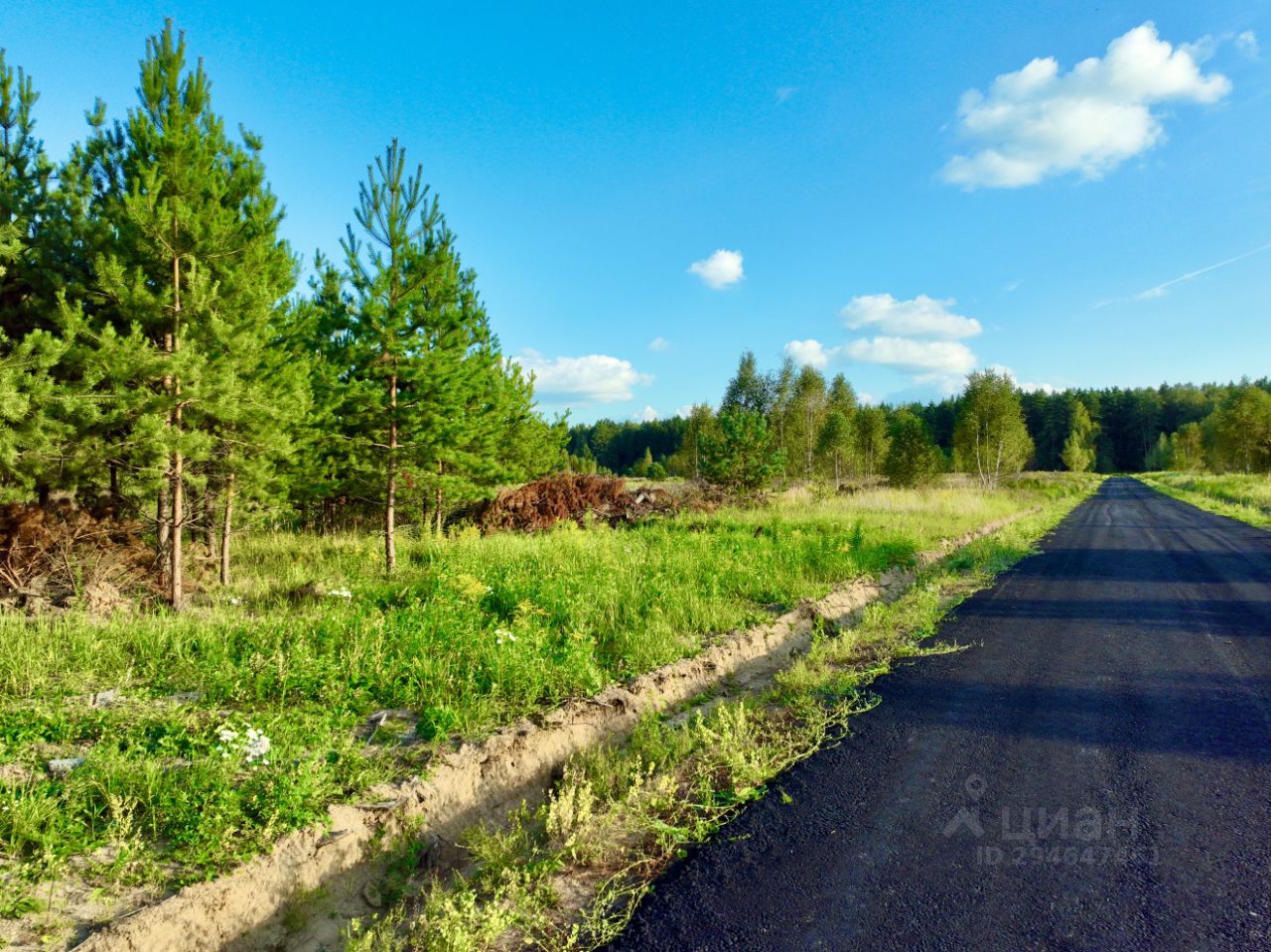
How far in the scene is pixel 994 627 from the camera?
7715 mm

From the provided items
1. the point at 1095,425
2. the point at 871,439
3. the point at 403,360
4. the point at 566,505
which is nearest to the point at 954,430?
the point at 871,439

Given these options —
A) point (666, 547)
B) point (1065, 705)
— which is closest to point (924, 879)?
point (1065, 705)

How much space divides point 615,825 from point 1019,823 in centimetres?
236

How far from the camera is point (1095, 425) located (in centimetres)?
10944

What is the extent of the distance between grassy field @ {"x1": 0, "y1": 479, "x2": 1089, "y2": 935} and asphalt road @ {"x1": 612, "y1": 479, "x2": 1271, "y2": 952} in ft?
7.12

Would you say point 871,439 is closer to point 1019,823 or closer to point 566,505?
point 566,505

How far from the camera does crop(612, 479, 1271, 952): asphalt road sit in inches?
109

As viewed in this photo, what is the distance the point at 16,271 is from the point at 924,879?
1298 centimetres

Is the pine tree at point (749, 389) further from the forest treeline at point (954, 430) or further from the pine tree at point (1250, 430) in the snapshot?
the pine tree at point (1250, 430)

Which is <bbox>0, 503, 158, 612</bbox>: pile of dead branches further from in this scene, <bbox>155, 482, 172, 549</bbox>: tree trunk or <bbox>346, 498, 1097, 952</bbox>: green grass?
Result: <bbox>346, 498, 1097, 952</bbox>: green grass

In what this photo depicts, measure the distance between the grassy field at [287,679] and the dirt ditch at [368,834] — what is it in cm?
18

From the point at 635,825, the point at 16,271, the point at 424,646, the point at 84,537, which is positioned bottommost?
the point at 635,825

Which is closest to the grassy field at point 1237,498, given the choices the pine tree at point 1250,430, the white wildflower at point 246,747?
the pine tree at point 1250,430

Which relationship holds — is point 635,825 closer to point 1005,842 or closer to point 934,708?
point 1005,842
